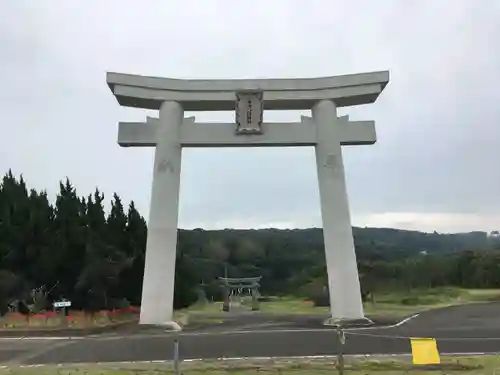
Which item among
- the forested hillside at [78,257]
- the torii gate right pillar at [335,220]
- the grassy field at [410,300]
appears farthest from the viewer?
the grassy field at [410,300]

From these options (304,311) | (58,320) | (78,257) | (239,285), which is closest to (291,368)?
(58,320)

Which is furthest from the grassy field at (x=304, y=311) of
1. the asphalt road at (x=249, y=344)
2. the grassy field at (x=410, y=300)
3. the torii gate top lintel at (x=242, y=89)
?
the torii gate top lintel at (x=242, y=89)

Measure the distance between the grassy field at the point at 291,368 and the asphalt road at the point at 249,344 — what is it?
41.0 inches

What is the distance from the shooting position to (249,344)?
12766mm

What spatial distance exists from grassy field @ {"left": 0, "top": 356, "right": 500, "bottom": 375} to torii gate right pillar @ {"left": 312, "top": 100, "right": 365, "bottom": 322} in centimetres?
647

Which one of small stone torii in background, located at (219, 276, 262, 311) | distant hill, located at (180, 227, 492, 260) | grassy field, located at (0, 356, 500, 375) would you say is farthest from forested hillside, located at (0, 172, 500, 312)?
distant hill, located at (180, 227, 492, 260)

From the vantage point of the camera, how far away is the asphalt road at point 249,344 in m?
11.3

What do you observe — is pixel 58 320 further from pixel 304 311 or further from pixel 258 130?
pixel 304 311

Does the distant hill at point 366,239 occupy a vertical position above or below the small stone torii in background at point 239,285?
Answer: above

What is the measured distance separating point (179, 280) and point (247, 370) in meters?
17.6

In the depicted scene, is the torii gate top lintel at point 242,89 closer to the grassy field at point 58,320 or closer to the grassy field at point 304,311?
the grassy field at point 304,311

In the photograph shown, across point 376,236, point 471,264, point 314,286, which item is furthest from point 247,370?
point 376,236

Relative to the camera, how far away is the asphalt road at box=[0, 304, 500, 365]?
37.1 feet

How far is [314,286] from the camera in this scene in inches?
1361
